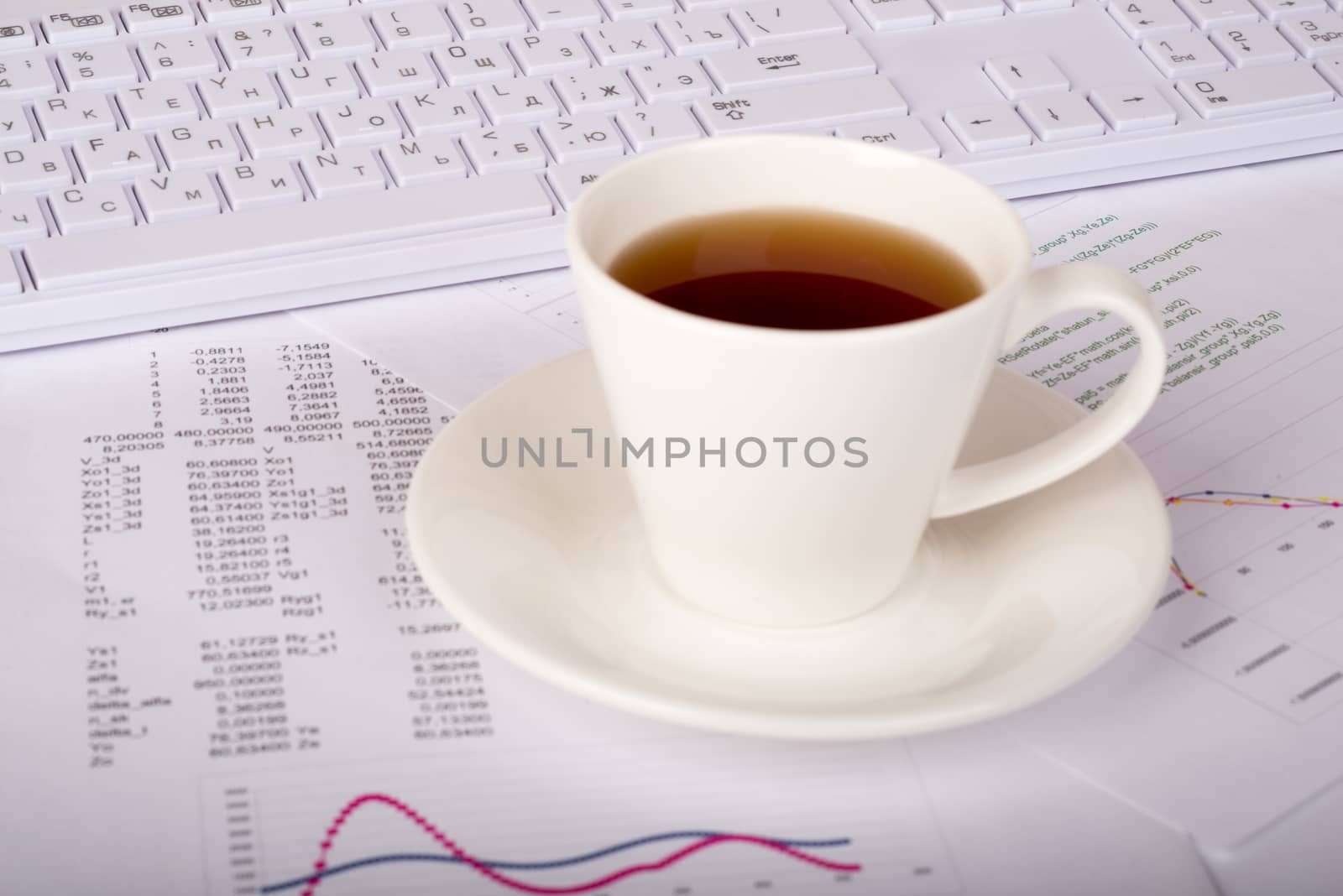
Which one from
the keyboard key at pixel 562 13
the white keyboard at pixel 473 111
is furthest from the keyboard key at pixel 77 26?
the keyboard key at pixel 562 13

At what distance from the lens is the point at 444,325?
0.66m

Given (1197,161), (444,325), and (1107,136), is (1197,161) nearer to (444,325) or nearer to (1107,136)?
(1107,136)

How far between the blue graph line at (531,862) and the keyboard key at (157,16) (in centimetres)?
48

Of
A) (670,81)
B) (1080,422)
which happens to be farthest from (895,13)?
(1080,422)

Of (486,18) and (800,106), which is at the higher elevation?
(486,18)

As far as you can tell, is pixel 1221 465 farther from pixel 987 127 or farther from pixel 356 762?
pixel 356 762

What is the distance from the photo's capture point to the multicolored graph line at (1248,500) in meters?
0.56

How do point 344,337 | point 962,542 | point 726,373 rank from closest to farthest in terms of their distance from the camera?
1. point 726,373
2. point 962,542
3. point 344,337

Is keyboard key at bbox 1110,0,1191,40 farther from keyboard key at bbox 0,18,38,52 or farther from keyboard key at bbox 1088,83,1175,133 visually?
keyboard key at bbox 0,18,38,52

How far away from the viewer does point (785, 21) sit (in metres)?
0.75

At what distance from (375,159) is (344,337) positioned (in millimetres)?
85

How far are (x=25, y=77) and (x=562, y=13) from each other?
10.4 inches

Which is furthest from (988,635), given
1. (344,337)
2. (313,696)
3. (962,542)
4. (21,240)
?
(21,240)

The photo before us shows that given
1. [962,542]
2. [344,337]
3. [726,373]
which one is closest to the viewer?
[726,373]
